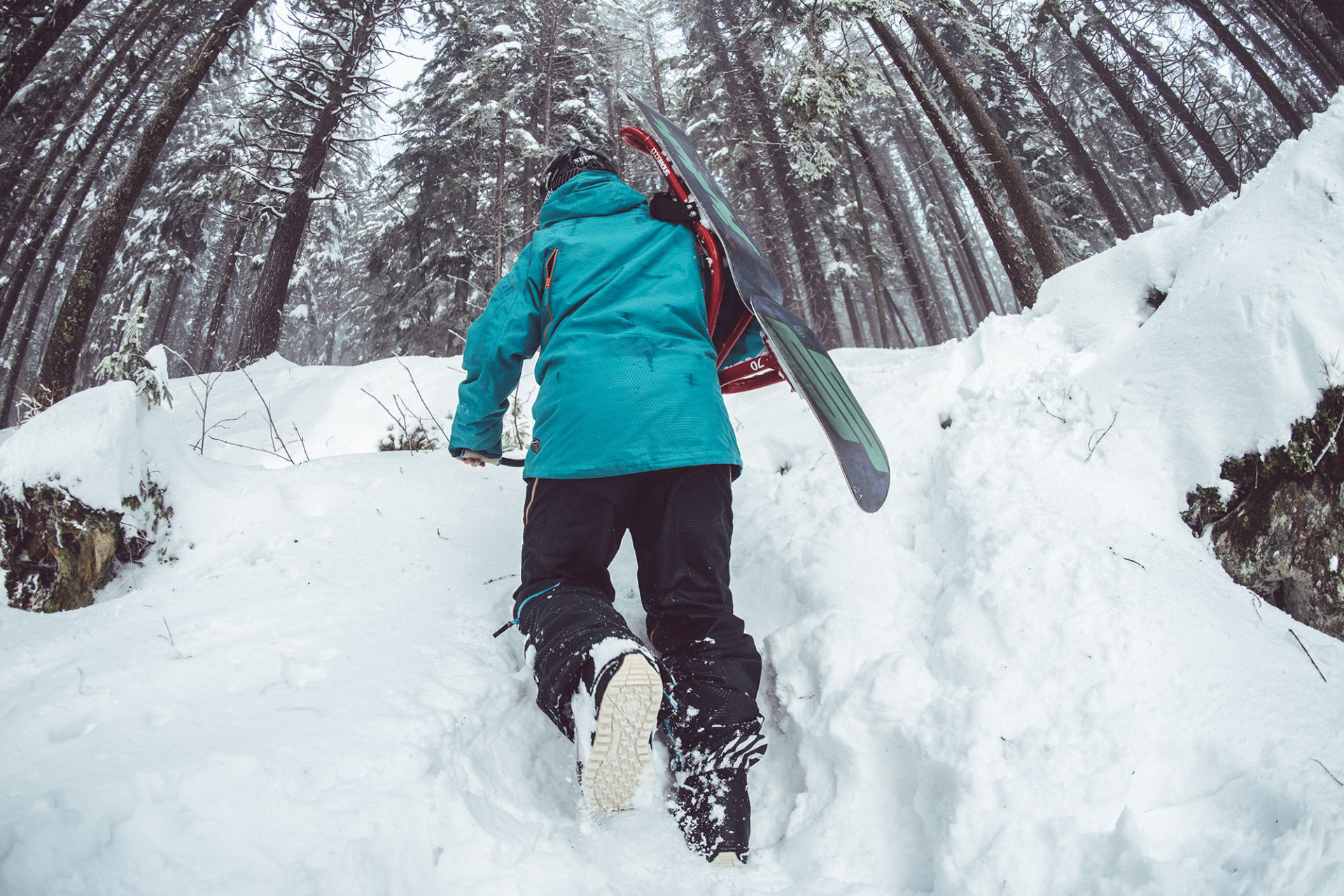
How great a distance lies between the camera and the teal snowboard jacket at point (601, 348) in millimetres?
1874

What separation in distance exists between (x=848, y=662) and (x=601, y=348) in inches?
56.5

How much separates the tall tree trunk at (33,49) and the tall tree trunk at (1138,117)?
14.8 m

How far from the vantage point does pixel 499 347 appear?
2.20 meters

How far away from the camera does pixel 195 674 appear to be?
180 cm

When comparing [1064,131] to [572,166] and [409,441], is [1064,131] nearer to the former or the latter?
[572,166]

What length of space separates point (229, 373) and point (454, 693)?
807 centimetres

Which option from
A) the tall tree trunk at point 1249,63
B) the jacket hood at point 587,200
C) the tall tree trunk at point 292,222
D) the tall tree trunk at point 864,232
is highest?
the tall tree trunk at point 1249,63

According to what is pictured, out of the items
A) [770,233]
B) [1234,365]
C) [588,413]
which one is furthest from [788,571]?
[770,233]

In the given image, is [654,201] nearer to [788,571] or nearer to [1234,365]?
[788,571]

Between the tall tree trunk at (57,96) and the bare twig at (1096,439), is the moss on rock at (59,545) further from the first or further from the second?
the tall tree trunk at (57,96)

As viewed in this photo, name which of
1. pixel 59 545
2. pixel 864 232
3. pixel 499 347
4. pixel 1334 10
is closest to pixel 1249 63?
pixel 864 232

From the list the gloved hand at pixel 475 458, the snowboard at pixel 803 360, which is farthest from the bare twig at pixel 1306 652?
the gloved hand at pixel 475 458

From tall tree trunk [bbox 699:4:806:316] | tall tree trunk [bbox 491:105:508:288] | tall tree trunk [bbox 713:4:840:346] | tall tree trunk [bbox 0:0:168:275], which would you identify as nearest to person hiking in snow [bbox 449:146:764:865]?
tall tree trunk [bbox 491:105:508:288]

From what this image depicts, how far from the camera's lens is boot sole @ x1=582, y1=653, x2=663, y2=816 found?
1.50 meters
